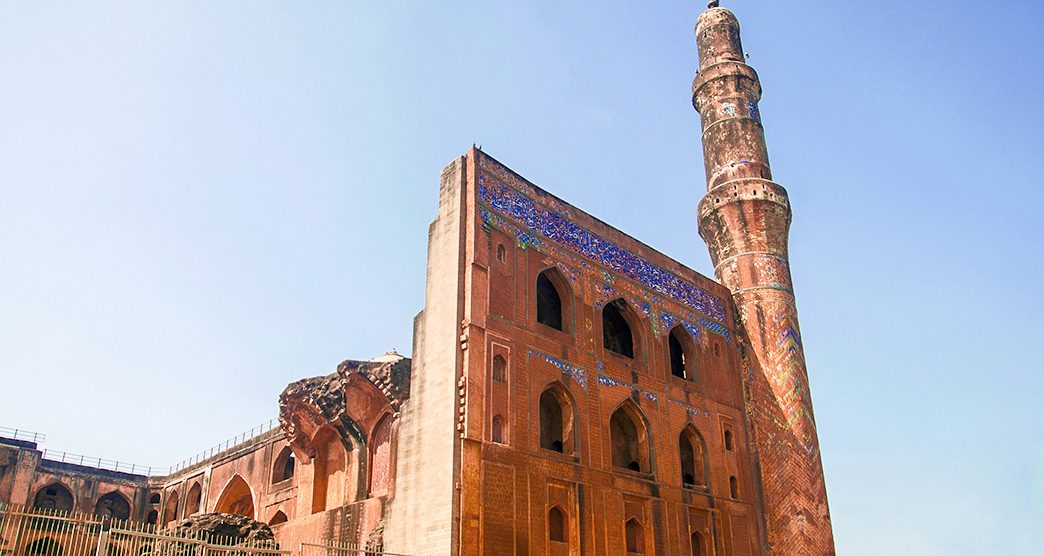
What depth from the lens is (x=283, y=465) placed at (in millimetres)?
22828

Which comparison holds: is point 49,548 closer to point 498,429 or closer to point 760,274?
point 498,429

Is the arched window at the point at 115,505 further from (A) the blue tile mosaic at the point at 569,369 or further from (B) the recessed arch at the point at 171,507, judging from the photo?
(A) the blue tile mosaic at the point at 569,369

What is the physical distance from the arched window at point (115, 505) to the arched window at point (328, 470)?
15.0 metres

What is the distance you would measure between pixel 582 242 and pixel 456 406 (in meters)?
4.72

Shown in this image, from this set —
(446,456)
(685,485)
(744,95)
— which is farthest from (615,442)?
(744,95)

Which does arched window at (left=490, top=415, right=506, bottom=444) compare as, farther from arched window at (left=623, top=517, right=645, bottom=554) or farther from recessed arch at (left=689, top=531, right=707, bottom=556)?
recessed arch at (left=689, top=531, right=707, bottom=556)

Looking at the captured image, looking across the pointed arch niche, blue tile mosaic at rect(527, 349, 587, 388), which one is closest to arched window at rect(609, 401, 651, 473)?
blue tile mosaic at rect(527, 349, 587, 388)

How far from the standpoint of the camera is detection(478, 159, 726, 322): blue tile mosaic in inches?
560

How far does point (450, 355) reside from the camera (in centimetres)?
1248

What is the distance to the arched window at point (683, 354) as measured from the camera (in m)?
17.2

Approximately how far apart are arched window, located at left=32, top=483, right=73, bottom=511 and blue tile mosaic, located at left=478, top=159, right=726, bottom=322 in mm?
21420

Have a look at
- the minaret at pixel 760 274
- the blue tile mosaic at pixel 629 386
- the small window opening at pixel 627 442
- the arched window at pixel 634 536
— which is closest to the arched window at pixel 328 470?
the small window opening at pixel 627 442

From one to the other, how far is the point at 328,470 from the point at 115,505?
1562cm

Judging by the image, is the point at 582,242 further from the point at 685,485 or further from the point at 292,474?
the point at 292,474
